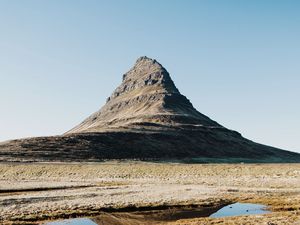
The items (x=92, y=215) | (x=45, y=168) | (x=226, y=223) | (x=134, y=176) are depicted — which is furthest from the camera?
(x=45, y=168)

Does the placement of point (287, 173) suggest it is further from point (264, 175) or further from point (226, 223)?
point (226, 223)

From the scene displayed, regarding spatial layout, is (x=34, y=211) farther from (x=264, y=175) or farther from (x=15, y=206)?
(x=264, y=175)

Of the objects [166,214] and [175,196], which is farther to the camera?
[175,196]

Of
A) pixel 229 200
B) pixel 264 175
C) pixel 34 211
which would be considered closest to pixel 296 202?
pixel 229 200

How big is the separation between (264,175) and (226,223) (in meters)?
51.4

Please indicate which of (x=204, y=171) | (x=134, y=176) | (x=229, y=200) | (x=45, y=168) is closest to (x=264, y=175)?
(x=204, y=171)

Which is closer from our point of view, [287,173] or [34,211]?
[34,211]

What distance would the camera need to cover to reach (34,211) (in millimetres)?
40031

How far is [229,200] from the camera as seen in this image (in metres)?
48.3

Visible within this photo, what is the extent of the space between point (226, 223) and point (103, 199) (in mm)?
21791

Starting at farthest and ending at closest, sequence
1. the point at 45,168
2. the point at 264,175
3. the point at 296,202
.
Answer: the point at 45,168, the point at 264,175, the point at 296,202

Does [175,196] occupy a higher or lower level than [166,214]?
higher

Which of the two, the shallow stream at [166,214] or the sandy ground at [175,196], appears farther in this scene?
the sandy ground at [175,196]

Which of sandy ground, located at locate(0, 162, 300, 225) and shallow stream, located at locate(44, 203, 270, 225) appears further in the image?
sandy ground, located at locate(0, 162, 300, 225)
